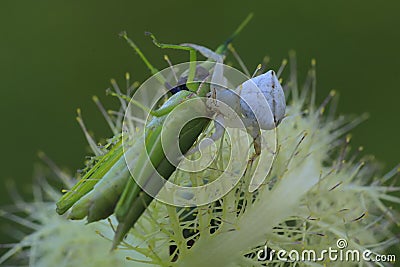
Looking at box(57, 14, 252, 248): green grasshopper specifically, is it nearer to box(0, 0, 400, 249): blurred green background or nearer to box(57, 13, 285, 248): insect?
box(57, 13, 285, 248): insect

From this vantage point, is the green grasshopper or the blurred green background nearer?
the green grasshopper

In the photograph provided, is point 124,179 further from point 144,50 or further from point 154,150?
point 144,50

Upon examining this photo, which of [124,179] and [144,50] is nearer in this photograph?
[124,179]

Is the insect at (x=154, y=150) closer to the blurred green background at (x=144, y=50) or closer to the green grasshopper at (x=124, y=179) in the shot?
the green grasshopper at (x=124, y=179)

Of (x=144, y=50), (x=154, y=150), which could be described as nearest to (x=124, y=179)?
(x=154, y=150)

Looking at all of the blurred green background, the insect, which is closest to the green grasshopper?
the insect
